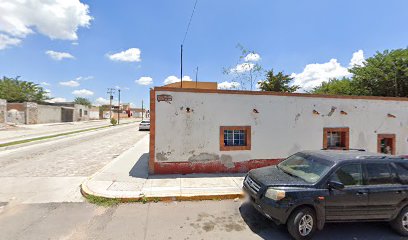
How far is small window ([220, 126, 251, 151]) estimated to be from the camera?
8852 mm

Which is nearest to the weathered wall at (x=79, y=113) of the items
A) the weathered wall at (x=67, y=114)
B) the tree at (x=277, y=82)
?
the weathered wall at (x=67, y=114)

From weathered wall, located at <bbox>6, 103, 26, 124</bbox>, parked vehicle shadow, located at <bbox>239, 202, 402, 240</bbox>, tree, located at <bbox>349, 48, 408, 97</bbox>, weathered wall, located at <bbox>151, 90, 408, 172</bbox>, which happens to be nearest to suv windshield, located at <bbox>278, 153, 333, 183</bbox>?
parked vehicle shadow, located at <bbox>239, 202, 402, 240</bbox>

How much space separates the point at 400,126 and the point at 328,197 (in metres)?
9.48

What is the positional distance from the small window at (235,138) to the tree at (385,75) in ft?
77.5

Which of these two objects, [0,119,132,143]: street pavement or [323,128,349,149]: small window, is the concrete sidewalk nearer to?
[323,128,349,149]: small window

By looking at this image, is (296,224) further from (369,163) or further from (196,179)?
(196,179)

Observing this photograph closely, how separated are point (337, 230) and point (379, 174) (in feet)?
4.69

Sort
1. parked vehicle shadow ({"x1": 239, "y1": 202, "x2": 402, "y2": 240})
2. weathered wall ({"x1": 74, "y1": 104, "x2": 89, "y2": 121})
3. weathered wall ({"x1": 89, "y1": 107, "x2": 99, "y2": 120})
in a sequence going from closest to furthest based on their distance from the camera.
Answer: parked vehicle shadow ({"x1": 239, "y1": 202, "x2": 402, "y2": 240})
weathered wall ({"x1": 74, "y1": 104, "x2": 89, "y2": 121})
weathered wall ({"x1": 89, "y1": 107, "x2": 99, "y2": 120})

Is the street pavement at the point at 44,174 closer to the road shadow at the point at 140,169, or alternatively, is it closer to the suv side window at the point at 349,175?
the road shadow at the point at 140,169

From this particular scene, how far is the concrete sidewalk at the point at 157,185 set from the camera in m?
6.38

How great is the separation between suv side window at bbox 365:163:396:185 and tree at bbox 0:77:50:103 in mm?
59503

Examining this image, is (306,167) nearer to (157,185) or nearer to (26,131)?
(157,185)

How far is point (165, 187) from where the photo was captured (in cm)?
699

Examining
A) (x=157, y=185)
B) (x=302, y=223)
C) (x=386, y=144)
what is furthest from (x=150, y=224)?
(x=386, y=144)
